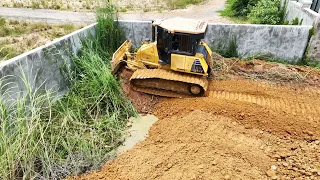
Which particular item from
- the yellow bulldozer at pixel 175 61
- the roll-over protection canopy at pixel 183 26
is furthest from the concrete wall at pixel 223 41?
the roll-over protection canopy at pixel 183 26

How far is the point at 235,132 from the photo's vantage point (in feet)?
17.0

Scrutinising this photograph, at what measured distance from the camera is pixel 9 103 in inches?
178

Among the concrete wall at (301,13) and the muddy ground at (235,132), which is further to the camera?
the concrete wall at (301,13)

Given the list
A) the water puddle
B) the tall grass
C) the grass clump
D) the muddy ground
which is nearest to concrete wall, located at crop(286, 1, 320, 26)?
the grass clump

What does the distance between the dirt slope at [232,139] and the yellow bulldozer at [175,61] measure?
0.35 m

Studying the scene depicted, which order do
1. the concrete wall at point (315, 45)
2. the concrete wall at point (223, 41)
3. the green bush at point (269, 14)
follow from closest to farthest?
the concrete wall at point (223, 41)
the concrete wall at point (315, 45)
the green bush at point (269, 14)

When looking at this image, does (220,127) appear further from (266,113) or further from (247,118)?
(266,113)

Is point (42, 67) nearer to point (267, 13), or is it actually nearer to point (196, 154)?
point (196, 154)

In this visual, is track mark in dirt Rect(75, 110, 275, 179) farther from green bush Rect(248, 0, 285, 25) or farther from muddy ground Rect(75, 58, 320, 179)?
green bush Rect(248, 0, 285, 25)

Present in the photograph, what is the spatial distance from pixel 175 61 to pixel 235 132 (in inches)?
87.6

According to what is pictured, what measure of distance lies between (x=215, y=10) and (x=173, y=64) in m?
12.0

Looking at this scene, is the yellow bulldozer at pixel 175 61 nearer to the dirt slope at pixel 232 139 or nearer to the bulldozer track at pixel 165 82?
the bulldozer track at pixel 165 82

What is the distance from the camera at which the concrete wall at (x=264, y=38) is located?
7.90m

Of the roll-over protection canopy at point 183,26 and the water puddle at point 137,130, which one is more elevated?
the roll-over protection canopy at point 183,26
